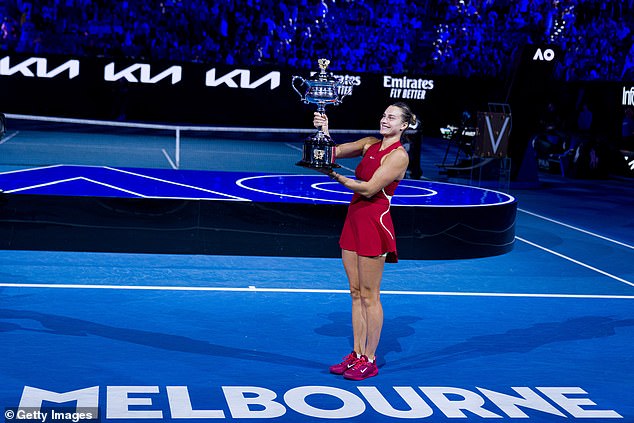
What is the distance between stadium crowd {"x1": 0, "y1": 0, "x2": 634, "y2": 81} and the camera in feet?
87.5

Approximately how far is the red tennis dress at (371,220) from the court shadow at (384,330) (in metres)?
1.07

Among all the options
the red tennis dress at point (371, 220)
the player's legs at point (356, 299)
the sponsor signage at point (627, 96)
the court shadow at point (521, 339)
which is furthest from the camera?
the sponsor signage at point (627, 96)

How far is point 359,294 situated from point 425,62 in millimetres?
24534

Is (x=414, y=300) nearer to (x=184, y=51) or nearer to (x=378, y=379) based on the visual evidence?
(x=378, y=379)

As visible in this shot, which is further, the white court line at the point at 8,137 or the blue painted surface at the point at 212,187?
the white court line at the point at 8,137

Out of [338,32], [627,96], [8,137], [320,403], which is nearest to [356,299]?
[320,403]

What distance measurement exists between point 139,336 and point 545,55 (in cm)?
1326

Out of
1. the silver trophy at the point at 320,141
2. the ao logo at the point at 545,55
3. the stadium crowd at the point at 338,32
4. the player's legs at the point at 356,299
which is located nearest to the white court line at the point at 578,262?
the player's legs at the point at 356,299

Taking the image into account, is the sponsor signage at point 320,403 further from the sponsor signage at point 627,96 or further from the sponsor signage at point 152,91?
the sponsor signage at point 152,91

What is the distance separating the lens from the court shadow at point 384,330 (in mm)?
7176

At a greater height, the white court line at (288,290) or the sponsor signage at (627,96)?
the sponsor signage at (627,96)

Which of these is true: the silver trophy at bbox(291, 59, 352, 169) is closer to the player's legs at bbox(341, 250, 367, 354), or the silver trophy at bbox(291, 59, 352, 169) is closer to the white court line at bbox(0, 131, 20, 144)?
the player's legs at bbox(341, 250, 367, 354)

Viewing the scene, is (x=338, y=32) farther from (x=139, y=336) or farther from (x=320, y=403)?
(x=320, y=403)

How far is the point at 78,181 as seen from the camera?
12.1 meters
